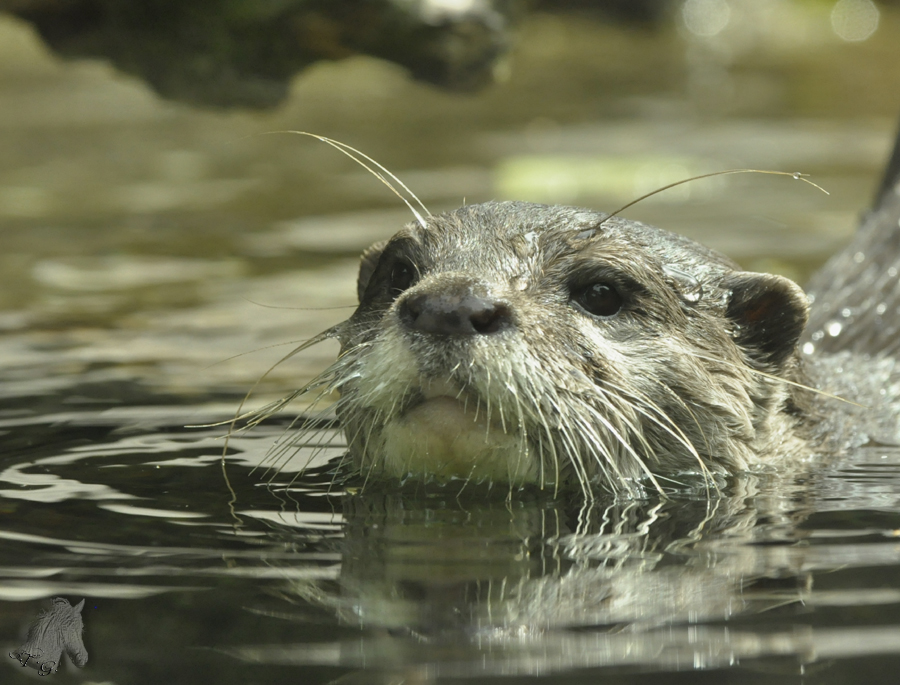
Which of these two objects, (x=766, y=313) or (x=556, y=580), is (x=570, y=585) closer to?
(x=556, y=580)

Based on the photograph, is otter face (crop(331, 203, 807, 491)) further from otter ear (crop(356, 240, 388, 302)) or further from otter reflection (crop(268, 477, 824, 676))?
otter reflection (crop(268, 477, 824, 676))

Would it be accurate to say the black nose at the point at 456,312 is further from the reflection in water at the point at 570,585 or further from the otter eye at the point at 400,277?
the otter eye at the point at 400,277

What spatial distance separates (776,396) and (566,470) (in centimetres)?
70

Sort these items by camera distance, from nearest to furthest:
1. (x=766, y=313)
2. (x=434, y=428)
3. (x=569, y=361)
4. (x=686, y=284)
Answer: (x=434, y=428)
(x=569, y=361)
(x=686, y=284)
(x=766, y=313)

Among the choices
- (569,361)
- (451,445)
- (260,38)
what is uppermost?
(260,38)

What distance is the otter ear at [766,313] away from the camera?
366cm

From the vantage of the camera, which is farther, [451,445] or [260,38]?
[260,38]

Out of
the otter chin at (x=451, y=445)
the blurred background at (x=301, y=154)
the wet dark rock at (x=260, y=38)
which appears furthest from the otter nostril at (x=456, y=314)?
the wet dark rock at (x=260, y=38)

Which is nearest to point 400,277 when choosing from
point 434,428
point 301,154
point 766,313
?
point 434,428

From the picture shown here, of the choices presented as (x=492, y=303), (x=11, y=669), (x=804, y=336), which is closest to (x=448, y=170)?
(x=804, y=336)

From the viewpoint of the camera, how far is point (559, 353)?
3.19 meters

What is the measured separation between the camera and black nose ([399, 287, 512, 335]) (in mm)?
2984

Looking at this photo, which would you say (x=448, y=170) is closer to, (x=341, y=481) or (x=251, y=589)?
(x=341, y=481)

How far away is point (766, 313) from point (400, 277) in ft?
3.10
